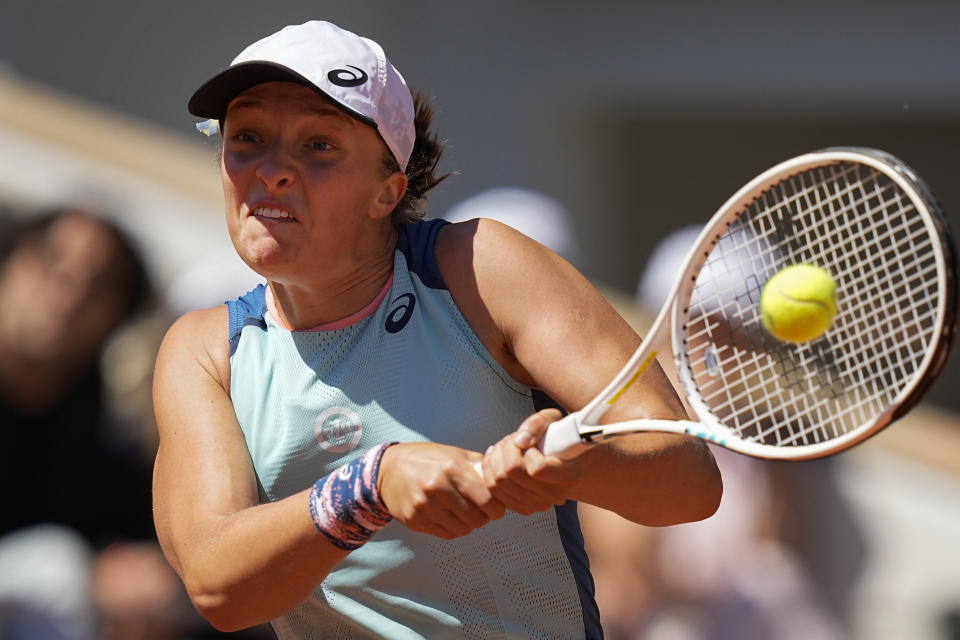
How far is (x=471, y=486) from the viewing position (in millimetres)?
2328

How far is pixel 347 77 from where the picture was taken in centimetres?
263

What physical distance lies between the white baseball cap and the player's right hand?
68 centimetres

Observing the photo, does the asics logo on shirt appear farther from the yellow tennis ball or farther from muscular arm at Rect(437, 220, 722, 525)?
the yellow tennis ball

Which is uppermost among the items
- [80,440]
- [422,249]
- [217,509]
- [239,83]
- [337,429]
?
[239,83]

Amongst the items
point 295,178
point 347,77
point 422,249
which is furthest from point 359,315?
point 347,77

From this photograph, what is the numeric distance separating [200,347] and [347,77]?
64 centimetres

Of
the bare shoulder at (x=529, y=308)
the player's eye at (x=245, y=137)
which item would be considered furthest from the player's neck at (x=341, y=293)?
the player's eye at (x=245, y=137)

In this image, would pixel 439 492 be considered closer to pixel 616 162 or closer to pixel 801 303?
pixel 801 303

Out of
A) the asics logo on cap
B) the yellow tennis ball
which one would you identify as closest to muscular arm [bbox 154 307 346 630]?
the asics logo on cap

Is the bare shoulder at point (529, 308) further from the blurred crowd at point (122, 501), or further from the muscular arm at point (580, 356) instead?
the blurred crowd at point (122, 501)

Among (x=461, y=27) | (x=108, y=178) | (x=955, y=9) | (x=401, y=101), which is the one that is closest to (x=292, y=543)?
(x=401, y=101)

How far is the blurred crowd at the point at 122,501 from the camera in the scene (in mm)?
4750

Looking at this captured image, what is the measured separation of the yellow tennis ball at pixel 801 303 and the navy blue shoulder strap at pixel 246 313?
41.6 inches

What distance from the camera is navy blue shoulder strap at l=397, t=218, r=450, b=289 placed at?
9.03 ft
